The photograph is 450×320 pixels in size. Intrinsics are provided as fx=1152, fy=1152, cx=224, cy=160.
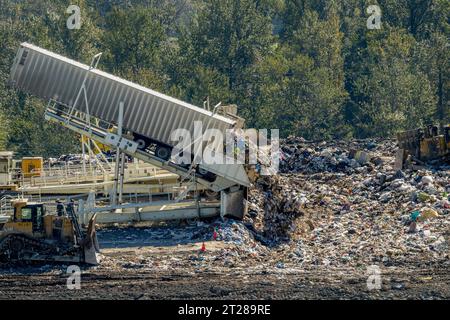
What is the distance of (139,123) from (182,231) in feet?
10.2

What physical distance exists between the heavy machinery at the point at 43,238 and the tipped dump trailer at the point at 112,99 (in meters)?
5.34

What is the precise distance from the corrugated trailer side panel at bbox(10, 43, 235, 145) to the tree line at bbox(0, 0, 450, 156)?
17408 mm

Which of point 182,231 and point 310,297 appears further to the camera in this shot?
point 182,231

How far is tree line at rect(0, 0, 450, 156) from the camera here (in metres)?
51.3

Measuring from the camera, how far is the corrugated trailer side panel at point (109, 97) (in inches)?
1181

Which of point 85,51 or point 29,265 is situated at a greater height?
point 85,51

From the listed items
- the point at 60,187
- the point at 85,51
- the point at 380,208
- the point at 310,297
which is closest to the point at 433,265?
the point at 310,297

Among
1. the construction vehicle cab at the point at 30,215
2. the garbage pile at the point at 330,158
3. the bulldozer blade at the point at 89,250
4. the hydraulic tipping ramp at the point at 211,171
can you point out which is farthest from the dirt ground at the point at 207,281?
the garbage pile at the point at 330,158

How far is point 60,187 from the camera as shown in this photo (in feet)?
104

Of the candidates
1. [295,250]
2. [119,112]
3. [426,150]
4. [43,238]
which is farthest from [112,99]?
[426,150]

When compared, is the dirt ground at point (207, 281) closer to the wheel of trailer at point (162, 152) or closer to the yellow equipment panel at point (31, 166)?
the wheel of trailer at point (162, 152)
